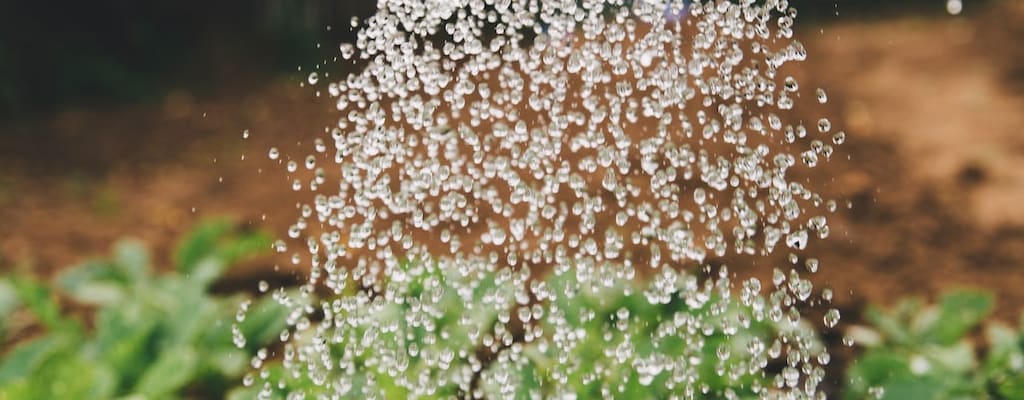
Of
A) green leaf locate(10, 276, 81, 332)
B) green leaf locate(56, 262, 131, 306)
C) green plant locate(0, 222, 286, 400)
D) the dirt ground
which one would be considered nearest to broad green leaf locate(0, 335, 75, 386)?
green plant locate(0, 222, 286, 400)

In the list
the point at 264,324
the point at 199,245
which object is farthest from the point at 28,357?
the point at 199,245

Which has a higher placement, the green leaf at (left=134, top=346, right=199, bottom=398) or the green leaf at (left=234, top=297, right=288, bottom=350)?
the green leaf at (left=134, top=346, right=199, bottom=398)

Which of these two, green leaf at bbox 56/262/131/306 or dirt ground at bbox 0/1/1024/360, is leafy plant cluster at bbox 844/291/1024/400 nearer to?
dirt ground at bbox 0/1/1024/360

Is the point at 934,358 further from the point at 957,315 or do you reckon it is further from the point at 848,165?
the point at 848,165

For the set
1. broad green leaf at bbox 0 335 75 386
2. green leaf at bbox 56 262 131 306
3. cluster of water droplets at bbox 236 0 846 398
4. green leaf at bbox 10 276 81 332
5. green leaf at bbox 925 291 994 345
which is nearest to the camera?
cluster of water droplets at bbox 236 0 846 398

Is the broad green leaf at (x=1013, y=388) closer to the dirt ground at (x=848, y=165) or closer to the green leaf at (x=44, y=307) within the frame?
the dirt ground at (x=848, y=165)

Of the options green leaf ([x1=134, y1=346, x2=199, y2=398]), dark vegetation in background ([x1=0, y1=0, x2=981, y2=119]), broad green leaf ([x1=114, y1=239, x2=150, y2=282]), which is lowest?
green leaf ([x1=134, y1=346, x2=199, y2=398])

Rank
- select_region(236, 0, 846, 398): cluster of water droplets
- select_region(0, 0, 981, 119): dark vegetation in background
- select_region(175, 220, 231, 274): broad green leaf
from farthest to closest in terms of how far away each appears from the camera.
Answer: select_region(0, 0, 981, 119): dark vegetation in background < select_region(175, 220, 231, 274): broad green leaf < select_region(236, 0, 846, 398): cluster of water droplets
